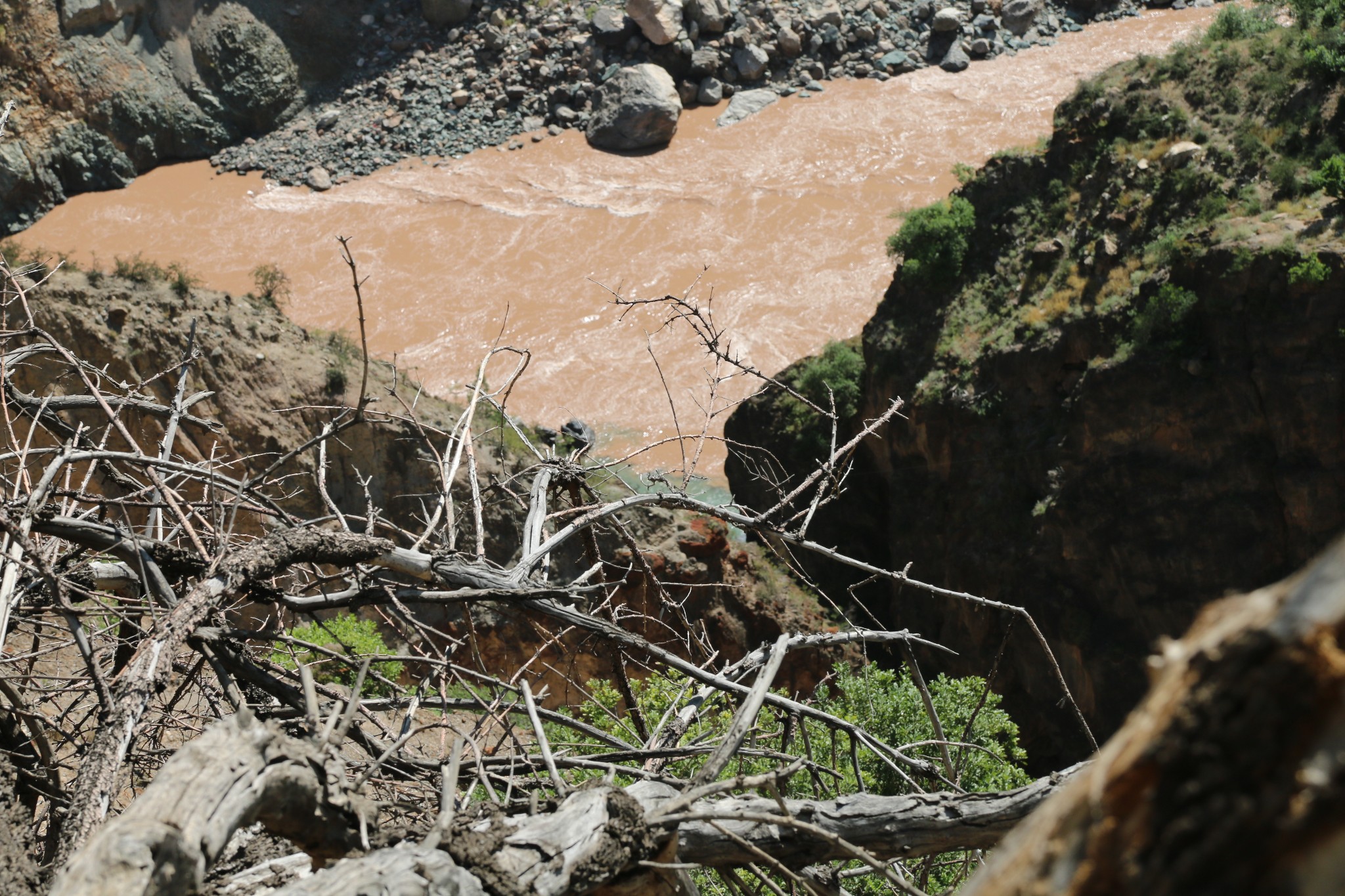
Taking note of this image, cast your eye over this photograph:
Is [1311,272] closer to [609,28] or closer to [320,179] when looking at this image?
[609,28]

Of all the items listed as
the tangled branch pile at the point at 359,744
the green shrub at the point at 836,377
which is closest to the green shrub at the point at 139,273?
the green shrub at the point at 836,377

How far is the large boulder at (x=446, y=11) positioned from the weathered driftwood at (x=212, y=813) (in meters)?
32.7

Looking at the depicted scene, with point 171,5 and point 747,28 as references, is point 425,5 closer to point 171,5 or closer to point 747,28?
point 171,5

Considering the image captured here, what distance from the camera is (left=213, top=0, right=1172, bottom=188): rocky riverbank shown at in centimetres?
2895

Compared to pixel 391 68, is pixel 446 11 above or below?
above

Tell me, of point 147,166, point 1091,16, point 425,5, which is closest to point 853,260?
point 1091,16

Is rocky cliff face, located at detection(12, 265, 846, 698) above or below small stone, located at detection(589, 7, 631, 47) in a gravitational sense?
below

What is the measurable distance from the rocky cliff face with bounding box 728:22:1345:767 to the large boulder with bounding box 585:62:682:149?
14580 mm

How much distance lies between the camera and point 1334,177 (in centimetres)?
1073

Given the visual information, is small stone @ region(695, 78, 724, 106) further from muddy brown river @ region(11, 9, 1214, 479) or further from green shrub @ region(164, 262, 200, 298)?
green shrub @ region(164, 262, 200, 298)

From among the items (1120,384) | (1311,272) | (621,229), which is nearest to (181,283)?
(1120,384)

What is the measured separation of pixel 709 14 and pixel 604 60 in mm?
2974

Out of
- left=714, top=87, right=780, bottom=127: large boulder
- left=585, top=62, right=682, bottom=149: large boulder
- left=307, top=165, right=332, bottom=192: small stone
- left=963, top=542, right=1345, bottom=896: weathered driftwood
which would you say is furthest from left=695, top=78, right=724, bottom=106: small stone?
left=963, top=542, right=1345, bottom=896: weathered driftwood

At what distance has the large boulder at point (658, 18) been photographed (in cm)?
2847
